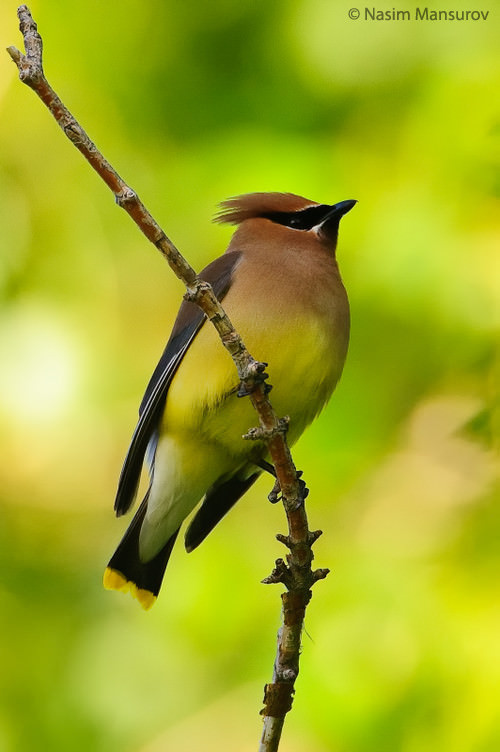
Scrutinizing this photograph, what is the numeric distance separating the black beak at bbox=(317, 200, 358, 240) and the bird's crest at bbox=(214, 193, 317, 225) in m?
0.11

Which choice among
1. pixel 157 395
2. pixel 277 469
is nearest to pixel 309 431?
pixel 157 395

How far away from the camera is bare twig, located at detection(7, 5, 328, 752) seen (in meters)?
2.79

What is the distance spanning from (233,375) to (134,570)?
101 centimetres

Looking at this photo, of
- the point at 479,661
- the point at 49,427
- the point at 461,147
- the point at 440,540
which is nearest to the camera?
the point at 479,661

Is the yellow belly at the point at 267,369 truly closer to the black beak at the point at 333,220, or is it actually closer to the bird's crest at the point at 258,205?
the black beak at the point at 333,220

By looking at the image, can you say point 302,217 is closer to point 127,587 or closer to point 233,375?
point 233,375

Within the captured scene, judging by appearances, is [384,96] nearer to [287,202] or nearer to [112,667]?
[287,202]

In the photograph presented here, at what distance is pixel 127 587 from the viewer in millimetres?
4613

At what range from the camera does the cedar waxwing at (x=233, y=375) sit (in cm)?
404

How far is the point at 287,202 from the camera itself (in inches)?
181

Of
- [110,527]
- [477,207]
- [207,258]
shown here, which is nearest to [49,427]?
[110,527]

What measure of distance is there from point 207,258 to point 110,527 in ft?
3.94

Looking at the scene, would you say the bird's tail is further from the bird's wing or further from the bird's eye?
the bird's eye

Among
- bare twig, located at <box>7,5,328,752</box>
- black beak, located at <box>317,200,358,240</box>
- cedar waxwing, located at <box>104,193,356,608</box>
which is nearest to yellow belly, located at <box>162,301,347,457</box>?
cedar waxwing, located at <box>104,193,356,608</box>
